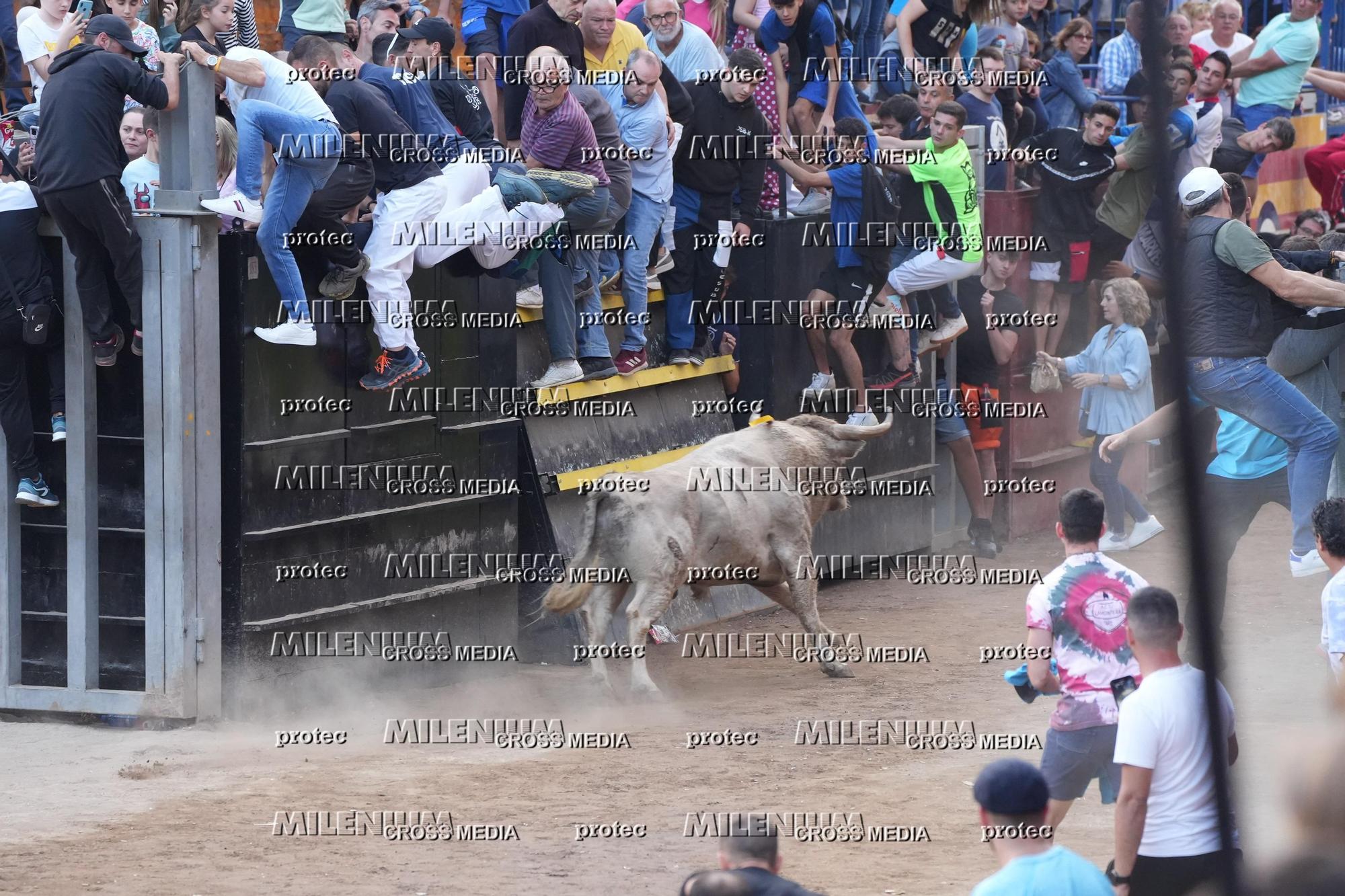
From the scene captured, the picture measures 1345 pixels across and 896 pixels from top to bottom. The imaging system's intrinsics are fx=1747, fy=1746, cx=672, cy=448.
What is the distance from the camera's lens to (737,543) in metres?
10.7

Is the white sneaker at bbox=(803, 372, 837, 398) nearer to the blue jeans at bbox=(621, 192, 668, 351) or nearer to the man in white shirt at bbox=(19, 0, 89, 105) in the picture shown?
the blue jeans at bbox=(621, 192, 668, 351)

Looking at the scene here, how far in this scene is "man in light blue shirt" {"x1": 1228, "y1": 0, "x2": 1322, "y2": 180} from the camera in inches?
690

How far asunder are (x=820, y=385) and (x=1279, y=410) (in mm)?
4367

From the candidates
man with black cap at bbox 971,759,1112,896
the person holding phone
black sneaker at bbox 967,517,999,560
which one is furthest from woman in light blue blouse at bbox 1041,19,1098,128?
man with black cap at bbox 971,759,1112,896

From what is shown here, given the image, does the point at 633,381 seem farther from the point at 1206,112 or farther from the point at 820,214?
the point at 1206,112

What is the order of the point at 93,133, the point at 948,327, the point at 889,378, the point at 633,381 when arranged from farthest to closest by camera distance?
the point at 948,327 < the point at 889,378 < the point at 633,381 < the point at 93,133

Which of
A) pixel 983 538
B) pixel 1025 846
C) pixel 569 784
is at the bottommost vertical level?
pixel 983 538

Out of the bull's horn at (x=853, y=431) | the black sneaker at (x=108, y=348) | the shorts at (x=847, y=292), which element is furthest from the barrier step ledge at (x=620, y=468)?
the black sneaker at (x=108, y=348)

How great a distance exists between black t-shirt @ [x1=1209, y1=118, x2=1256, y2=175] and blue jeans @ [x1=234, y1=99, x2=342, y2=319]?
30.4ft

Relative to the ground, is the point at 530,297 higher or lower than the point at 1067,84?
lower

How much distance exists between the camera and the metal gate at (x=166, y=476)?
9195 mm

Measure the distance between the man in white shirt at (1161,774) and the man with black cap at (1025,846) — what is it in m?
0.71

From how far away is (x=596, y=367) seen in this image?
11.7 metres

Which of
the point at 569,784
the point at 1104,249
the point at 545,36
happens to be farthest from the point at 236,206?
the point at 1104,249
